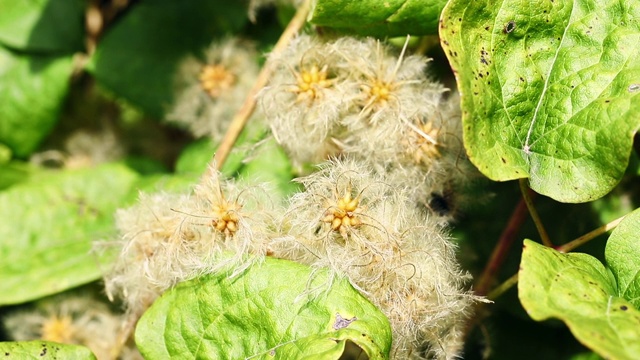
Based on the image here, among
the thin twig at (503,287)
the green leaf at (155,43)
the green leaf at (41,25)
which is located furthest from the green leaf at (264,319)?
the green leaf at (41,25)

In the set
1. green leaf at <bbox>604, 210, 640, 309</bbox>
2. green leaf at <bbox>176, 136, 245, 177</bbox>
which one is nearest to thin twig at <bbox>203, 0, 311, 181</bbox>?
green leaf at <bbox>176, 136, 245, 177</bbox>

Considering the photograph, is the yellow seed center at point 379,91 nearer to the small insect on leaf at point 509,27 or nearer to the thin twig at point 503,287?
the small insect on leaf at point 509,27

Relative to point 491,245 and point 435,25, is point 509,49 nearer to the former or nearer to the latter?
point 435,25

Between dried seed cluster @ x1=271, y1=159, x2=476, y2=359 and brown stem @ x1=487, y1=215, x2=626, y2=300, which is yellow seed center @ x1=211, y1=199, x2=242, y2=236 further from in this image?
brown stem @ x1=487, y1=215, x2=626, y2=300

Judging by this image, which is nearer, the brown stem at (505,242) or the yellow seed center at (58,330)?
the brown stem at (505,242)

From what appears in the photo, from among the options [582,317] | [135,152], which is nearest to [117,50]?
[135,152]
